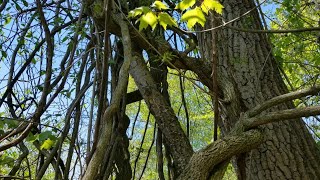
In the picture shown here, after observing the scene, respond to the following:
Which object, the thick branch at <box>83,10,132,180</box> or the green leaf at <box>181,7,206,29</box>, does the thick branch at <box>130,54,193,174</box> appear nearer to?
the thick branch at <box>83,10,132,180</box>

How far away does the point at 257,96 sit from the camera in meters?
2.35

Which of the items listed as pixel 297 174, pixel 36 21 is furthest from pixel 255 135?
pixel 36 21

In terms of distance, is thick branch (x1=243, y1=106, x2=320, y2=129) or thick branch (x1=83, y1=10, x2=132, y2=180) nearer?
thick branch (x1=83, y1=10, x2=132, y2=180)

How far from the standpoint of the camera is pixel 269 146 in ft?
7.32

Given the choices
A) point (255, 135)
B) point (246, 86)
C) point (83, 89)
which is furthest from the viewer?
point (83, 89)

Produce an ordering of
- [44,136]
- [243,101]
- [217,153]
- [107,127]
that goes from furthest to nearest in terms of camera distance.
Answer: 1. [243,101]
2. [217,153]
3. [44,136]
4. [107,127]

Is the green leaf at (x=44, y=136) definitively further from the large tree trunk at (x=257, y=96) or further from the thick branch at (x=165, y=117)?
the large tree trunk at (x=257, y=96)

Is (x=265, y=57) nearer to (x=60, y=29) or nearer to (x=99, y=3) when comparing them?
(x=99, y=3)

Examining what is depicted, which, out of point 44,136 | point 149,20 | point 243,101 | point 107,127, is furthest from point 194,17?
point 243,101

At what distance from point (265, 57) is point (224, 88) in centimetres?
51

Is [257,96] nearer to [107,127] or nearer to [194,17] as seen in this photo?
[194,17]

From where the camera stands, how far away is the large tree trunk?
86.3 inches

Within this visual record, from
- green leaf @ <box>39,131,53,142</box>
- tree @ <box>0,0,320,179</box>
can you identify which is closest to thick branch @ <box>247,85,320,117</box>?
tree @ <box>0,0,320,179</box>

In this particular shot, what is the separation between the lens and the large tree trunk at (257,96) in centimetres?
219
